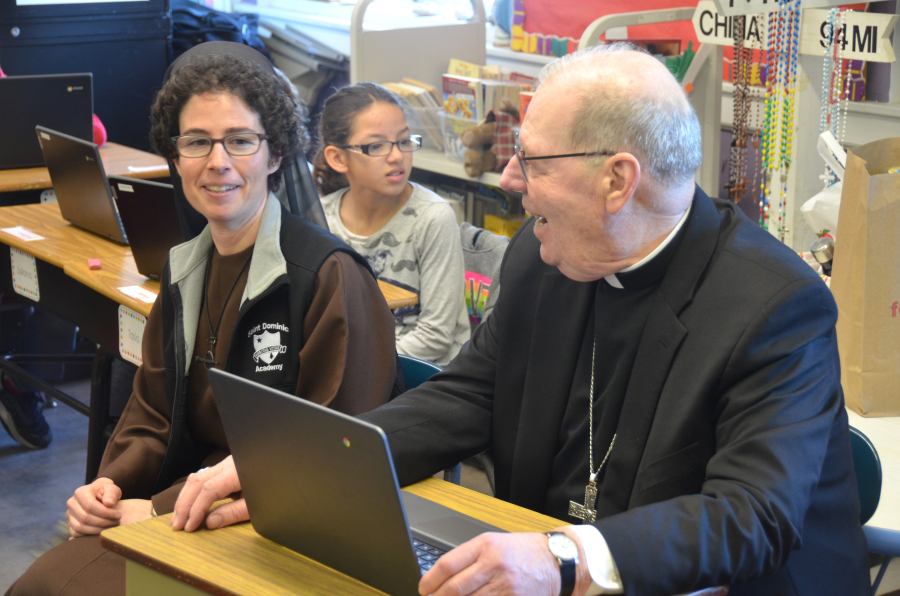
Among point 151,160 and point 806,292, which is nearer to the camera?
point 806,292

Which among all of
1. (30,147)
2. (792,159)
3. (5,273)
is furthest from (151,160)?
(792,159)

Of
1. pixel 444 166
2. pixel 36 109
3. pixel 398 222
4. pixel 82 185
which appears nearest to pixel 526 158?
pixel 398 222

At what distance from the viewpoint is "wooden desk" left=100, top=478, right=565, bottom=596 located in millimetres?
979

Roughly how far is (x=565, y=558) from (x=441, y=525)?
0.70 ft

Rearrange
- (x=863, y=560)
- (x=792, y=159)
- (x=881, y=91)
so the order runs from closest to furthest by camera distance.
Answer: (x=863, y=560) < (x=792, y=159) < (x=881, y=91)

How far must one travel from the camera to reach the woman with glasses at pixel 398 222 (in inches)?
92.0

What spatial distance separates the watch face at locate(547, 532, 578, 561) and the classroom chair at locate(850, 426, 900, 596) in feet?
1.75

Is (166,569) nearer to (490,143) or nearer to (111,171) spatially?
(490,143)

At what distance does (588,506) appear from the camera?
1.24m

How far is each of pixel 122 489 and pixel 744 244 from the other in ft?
3.82

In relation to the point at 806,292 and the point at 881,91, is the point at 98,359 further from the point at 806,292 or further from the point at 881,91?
the point at 881,91

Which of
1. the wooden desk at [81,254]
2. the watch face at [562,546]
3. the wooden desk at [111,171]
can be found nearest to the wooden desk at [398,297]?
the wooden desk at [81,254]

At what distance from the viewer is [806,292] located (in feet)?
3.51

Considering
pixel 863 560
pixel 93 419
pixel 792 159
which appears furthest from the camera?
pixel 93 419
